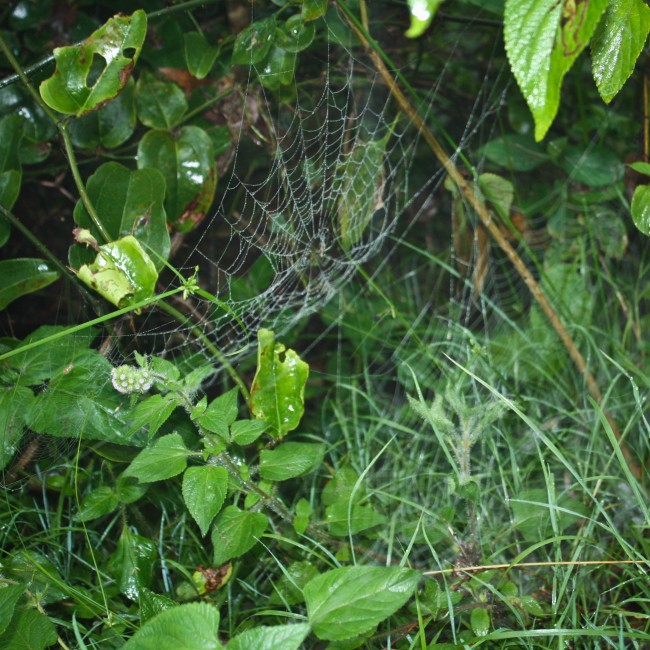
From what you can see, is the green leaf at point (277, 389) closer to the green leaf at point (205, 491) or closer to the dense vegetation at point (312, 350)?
the dense vegetation at point (312, 350)

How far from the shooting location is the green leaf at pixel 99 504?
3.36 feet

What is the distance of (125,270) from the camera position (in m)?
1.01

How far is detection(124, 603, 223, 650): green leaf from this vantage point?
0.72 meters

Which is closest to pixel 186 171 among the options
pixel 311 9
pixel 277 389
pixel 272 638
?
pixel 311 9

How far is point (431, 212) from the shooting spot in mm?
1952

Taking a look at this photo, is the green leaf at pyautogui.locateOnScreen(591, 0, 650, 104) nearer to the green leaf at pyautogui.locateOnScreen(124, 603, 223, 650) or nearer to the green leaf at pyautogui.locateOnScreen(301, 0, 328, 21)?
the green leaf at pyautogui.locateOnScreen(301, 0, 328, 21)

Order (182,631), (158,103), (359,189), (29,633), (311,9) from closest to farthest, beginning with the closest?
(182,631), (29,633), (311,9), (158,103), (359,189)

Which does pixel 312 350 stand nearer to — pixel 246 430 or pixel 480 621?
pixel 246 430

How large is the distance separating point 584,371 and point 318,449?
582 millimetres

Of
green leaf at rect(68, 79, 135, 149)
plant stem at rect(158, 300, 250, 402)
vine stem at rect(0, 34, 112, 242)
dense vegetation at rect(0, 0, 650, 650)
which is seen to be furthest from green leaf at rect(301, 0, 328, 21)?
plant stem at rect(158, 300, 250, 402)

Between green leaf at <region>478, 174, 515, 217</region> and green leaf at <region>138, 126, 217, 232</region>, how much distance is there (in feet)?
1.99

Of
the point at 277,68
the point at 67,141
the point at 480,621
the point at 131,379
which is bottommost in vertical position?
the point at 480,621

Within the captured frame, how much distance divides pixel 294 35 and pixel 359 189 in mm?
355

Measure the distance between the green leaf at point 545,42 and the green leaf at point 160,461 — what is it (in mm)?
590
